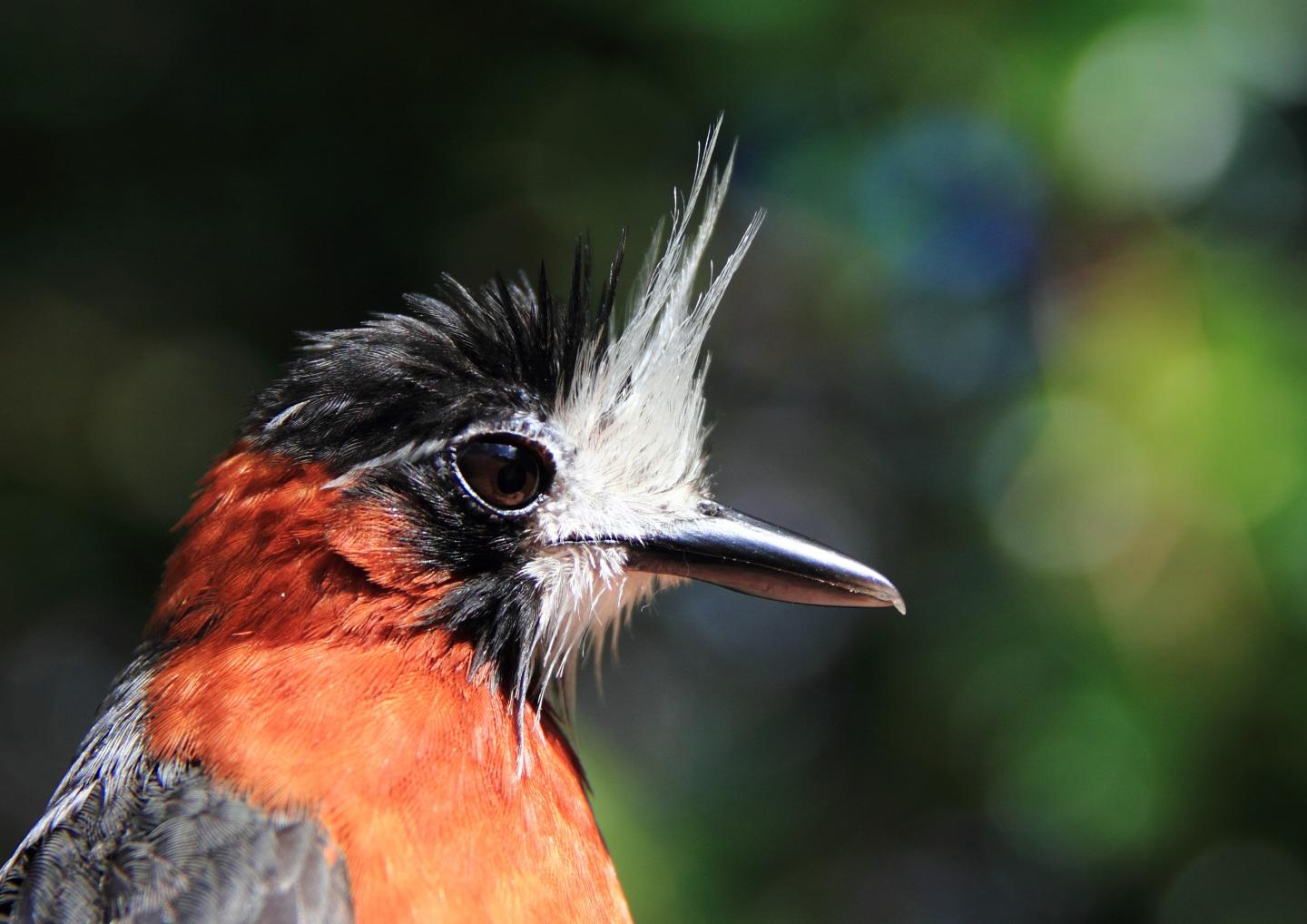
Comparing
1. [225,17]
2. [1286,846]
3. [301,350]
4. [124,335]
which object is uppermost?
[225,17]

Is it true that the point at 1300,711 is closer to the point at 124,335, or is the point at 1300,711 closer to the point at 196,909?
the point at 196,909

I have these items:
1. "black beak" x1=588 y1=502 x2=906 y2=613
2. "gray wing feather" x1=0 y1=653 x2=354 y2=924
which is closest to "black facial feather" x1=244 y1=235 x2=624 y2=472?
"black beak" x1=588 y1=502 x2=906 y2=613

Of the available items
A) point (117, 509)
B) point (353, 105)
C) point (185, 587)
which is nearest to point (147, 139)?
point (353, 105)

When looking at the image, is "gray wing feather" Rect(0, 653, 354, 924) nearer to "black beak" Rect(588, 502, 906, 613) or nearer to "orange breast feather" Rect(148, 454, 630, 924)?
"orange breast feather" Rect(148, 454, 630, 924)

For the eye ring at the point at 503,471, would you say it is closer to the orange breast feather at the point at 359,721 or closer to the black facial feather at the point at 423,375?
the black facial feather at the point at 423,375

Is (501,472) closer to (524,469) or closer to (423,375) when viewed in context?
(524,469)

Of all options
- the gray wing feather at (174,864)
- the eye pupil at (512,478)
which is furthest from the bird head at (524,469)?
the gray wing feather at (174,864)
